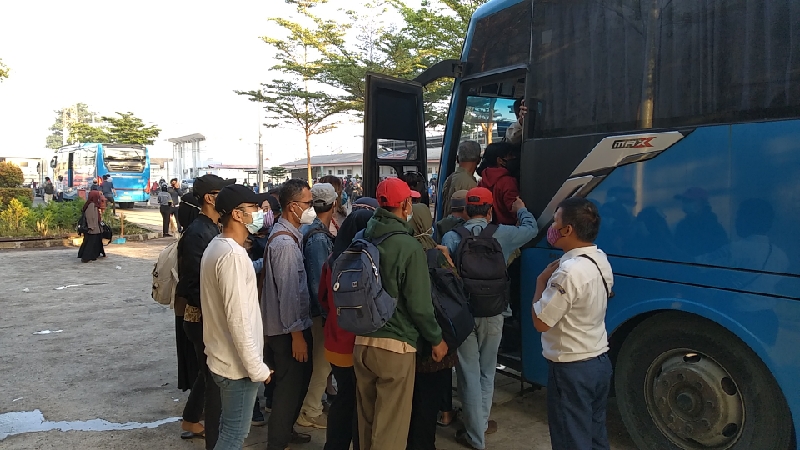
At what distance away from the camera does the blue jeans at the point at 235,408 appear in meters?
3.01

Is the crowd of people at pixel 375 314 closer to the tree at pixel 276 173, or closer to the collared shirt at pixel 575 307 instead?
the collared shirt at pixel 575 307

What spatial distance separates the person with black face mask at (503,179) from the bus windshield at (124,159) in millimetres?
29343

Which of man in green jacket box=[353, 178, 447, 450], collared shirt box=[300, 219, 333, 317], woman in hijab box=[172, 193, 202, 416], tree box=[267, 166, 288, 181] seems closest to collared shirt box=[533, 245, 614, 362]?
man in green jacket box=[353, 178, 447, 450]

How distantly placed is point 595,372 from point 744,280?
3.42 ft

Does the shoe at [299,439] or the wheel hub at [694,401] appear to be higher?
the wheel hub at [694,401]

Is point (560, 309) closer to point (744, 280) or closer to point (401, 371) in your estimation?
point (401, 371)

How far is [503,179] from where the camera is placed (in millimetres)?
4785

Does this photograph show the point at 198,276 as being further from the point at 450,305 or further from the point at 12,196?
the point at 12,196

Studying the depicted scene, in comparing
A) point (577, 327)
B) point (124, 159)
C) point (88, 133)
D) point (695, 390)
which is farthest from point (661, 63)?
point (88, 133)

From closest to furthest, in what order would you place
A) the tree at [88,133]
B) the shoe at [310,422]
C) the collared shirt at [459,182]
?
the shoe at [310,422]
the collared shirt at [459,182]
the tree at [88,133]

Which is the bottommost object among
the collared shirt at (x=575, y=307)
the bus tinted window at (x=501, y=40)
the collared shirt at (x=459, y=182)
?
the collared shirt at (x=575, y=307)

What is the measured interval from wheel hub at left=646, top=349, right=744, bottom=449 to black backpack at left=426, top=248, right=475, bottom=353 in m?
1.27

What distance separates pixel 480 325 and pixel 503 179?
133 centimetres

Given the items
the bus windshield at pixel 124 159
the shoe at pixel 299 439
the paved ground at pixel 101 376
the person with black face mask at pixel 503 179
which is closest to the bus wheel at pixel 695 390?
the paved ground at pixel 101 376
